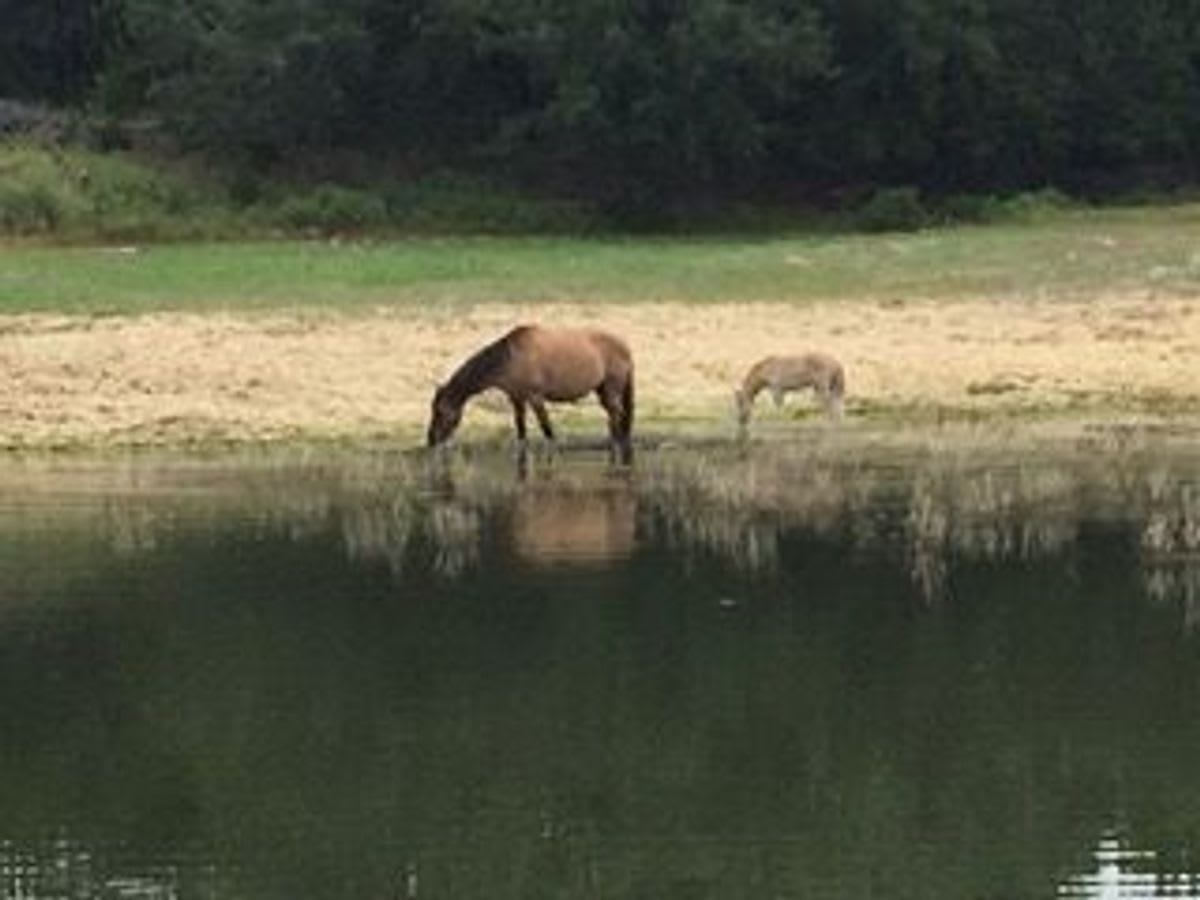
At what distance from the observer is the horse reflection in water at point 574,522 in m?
19.9

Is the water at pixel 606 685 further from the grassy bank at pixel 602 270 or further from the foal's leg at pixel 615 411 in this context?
the grassy bank at pixel 602 270

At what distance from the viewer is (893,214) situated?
49312 millimetres

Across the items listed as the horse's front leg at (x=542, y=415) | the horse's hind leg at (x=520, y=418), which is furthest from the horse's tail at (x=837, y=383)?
the horse's hind leg at (x=520, y=418)

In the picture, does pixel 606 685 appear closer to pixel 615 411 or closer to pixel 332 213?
pixel 615 411

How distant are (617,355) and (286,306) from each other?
8637 mm

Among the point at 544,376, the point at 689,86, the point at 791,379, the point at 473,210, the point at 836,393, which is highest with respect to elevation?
the point at 689,86

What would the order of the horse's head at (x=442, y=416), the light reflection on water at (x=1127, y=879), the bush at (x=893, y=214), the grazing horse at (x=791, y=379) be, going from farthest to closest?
the bush at (x=893, y=214) < the grazing horse at (x=791, y=379) < the horse's head at (x=442, y=416) < the light reflection on water at (x=1127, y=879)

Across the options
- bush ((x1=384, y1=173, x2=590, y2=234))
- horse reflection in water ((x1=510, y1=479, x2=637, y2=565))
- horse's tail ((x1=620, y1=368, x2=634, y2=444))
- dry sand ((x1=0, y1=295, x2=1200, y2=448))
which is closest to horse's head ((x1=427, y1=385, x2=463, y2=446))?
dry sand ((x1=0, y1=295, x2=1200, y2=448))

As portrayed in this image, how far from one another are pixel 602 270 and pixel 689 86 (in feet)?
43.5

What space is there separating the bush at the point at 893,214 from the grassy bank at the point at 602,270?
9.53 ft

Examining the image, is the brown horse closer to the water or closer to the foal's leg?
the foal's leg

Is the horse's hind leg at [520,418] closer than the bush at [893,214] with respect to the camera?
Yes

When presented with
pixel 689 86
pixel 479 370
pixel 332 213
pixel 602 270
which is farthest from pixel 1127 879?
pixel 689 86

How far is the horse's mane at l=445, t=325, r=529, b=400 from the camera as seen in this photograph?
26.1 meters
